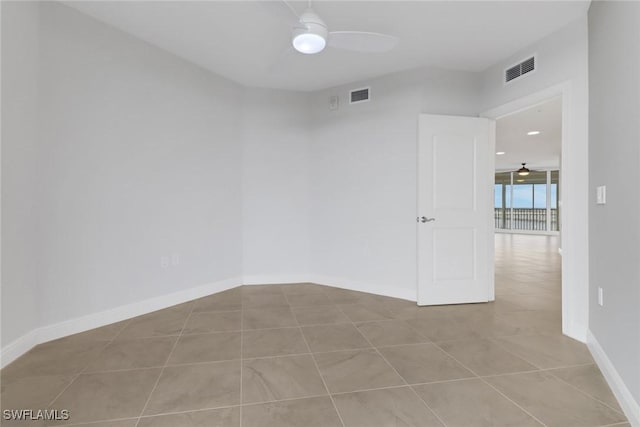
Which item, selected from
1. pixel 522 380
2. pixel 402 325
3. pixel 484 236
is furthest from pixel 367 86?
pixel 522 380

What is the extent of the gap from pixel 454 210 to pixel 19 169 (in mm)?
3828

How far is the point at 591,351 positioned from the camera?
87.6 inches

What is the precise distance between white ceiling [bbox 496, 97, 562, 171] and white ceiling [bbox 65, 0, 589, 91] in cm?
86

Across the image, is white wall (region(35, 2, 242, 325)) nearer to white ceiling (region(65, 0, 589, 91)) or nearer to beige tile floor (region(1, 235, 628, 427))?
white ceiling (region(65, 0, 589, 91))

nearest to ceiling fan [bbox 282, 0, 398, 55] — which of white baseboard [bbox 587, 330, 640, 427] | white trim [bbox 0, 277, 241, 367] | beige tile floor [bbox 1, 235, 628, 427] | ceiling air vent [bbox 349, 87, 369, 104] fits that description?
ceiling air vent [bbox 349, 87, 369, 104]

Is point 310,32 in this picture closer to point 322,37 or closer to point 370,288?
point 322,37

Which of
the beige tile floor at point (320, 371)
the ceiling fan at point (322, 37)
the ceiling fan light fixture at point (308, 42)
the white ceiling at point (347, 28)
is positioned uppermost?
the white ceiling at point (347, 28)

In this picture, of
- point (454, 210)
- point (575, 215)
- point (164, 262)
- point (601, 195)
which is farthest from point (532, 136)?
point (164, 262)

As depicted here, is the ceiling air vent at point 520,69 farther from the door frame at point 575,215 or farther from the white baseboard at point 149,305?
the white baseboard at point 149,305


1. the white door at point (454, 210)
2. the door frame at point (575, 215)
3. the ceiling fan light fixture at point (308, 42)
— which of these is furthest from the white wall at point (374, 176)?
the ceiling fan light fixture at point (308, 42)

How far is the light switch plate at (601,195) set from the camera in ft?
6.63

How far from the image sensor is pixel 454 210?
11.1 ft

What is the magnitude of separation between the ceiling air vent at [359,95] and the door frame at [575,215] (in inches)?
76.4

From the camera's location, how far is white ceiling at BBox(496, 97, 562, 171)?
15.8ft
